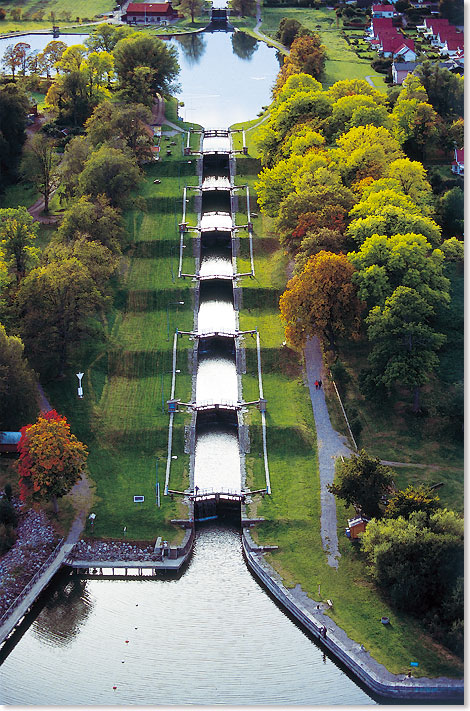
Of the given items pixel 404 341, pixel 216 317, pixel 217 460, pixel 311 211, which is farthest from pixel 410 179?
pixel 217 460

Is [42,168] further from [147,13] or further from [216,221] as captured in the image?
[147,13]

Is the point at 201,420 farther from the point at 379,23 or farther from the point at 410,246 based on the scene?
the point at 379,23

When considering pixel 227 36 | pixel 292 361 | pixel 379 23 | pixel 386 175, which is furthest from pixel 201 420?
pixel 227 36

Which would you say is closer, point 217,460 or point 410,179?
point 217,460

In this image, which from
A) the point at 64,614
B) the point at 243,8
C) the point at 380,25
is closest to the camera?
the point at 64,614

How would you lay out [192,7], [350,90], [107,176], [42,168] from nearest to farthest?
[107,176] → [42,168] → [350,90] → [192,7]

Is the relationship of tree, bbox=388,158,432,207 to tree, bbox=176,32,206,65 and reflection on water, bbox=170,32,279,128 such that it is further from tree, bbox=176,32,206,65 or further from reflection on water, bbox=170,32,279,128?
tree, bbox=176,32,206,65
